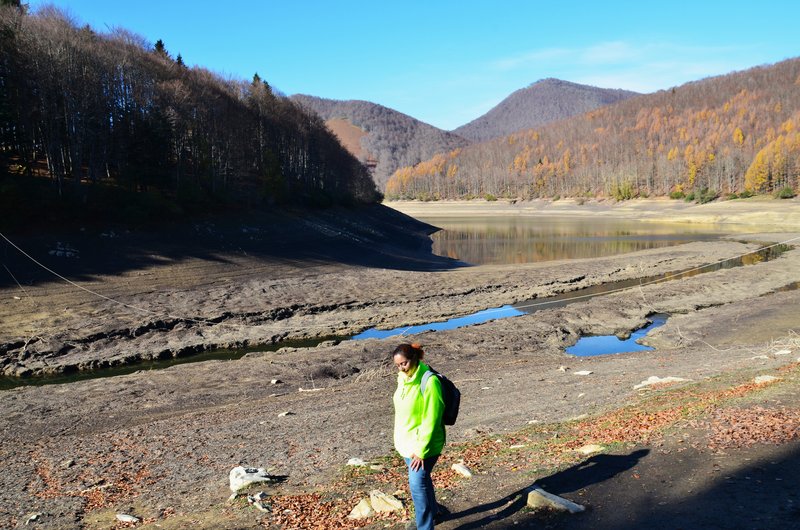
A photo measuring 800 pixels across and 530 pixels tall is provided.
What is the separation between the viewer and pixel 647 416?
922 centimetres

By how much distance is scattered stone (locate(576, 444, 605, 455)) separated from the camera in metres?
7.80

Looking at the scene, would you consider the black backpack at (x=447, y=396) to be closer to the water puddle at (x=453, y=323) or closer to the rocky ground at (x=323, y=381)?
the rocky ground at (x=323, y=381)

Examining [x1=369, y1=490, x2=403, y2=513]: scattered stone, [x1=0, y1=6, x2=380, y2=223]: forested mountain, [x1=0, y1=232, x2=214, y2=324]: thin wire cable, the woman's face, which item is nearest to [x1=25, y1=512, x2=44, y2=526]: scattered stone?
[x1=369, y1=490, x2=403, y2=513]: scattered stone

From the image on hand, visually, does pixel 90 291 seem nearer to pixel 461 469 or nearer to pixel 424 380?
pixel 461 469

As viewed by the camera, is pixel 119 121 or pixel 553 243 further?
pixel 553 243

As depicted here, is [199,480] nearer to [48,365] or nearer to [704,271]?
[48,365]

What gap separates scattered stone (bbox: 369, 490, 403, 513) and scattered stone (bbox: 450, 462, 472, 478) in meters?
1.06

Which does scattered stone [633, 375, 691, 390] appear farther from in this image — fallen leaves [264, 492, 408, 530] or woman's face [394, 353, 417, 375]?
woman's face [394, 353, 417, 375]

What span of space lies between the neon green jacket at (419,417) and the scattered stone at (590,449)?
310 centimetres

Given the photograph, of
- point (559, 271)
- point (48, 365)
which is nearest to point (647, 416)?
point (48, 365)

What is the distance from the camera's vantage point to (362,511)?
658 centimetres

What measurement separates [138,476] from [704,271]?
1446 inches

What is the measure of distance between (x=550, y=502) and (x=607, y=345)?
15.7 meters

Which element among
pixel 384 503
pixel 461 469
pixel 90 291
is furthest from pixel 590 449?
pixel 90 291
